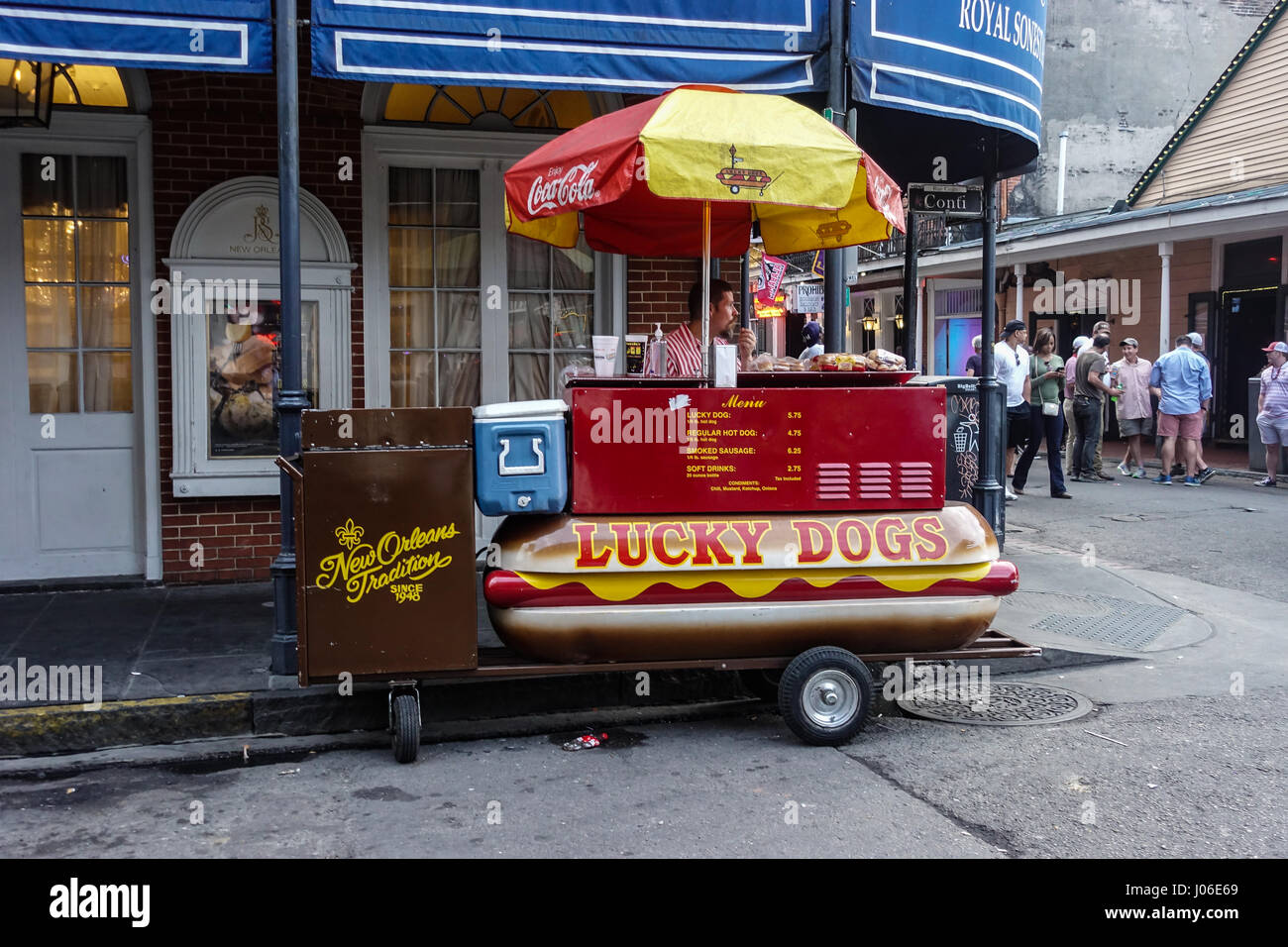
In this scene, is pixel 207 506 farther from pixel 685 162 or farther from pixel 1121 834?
pixel 1121 834

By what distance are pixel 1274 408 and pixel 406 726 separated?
42.4 feet

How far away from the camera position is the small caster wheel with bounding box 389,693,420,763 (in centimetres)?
489

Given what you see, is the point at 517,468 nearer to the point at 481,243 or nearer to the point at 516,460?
the point at 516,460

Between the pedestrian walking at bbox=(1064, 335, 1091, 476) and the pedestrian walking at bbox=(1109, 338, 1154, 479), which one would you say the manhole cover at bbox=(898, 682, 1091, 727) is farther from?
the pedestrian walking at bbox=(1109, 338, 1154, 479)

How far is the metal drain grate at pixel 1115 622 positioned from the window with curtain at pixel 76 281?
650 centimetres

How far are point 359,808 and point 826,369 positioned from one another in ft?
9.49

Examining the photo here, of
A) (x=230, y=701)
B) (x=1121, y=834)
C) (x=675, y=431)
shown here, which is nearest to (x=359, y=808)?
(x=230, y=701)

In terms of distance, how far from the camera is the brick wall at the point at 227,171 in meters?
7.55

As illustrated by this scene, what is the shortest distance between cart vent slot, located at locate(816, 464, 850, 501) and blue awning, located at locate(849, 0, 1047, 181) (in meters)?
2.67

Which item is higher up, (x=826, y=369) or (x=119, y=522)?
(x=826, y=369)

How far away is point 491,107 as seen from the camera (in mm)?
8297

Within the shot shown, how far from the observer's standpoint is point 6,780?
15.7ft

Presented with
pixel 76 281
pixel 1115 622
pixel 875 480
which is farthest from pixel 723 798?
pixel 76 281

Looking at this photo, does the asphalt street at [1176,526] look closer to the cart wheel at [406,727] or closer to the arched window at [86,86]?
the cart wheel at [406,727]
